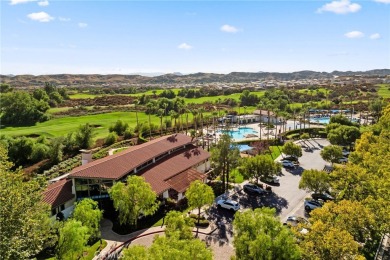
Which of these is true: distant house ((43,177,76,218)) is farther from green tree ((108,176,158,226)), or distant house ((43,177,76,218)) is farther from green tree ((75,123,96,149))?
green tree ((75,123,96,149))

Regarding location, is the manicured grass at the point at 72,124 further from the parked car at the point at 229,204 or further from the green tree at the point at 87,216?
the green tree at the point at 87,216

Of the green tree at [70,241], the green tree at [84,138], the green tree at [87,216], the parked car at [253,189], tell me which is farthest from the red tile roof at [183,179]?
the green tree at [84,138]

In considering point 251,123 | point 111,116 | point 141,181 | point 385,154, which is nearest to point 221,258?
point 141,181

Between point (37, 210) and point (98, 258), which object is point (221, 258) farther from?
point (37, 210)

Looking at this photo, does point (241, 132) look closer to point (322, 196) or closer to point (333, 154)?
point (333, 154)

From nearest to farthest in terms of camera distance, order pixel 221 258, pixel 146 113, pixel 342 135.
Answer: pixel 221 258 → pixel 342 135 → pixel 146 113


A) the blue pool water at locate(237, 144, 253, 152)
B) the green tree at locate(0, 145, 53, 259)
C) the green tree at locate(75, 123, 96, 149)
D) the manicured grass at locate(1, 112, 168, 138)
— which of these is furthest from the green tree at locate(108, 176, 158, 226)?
the manicured grass at locate(1, 112, 168, 138)
